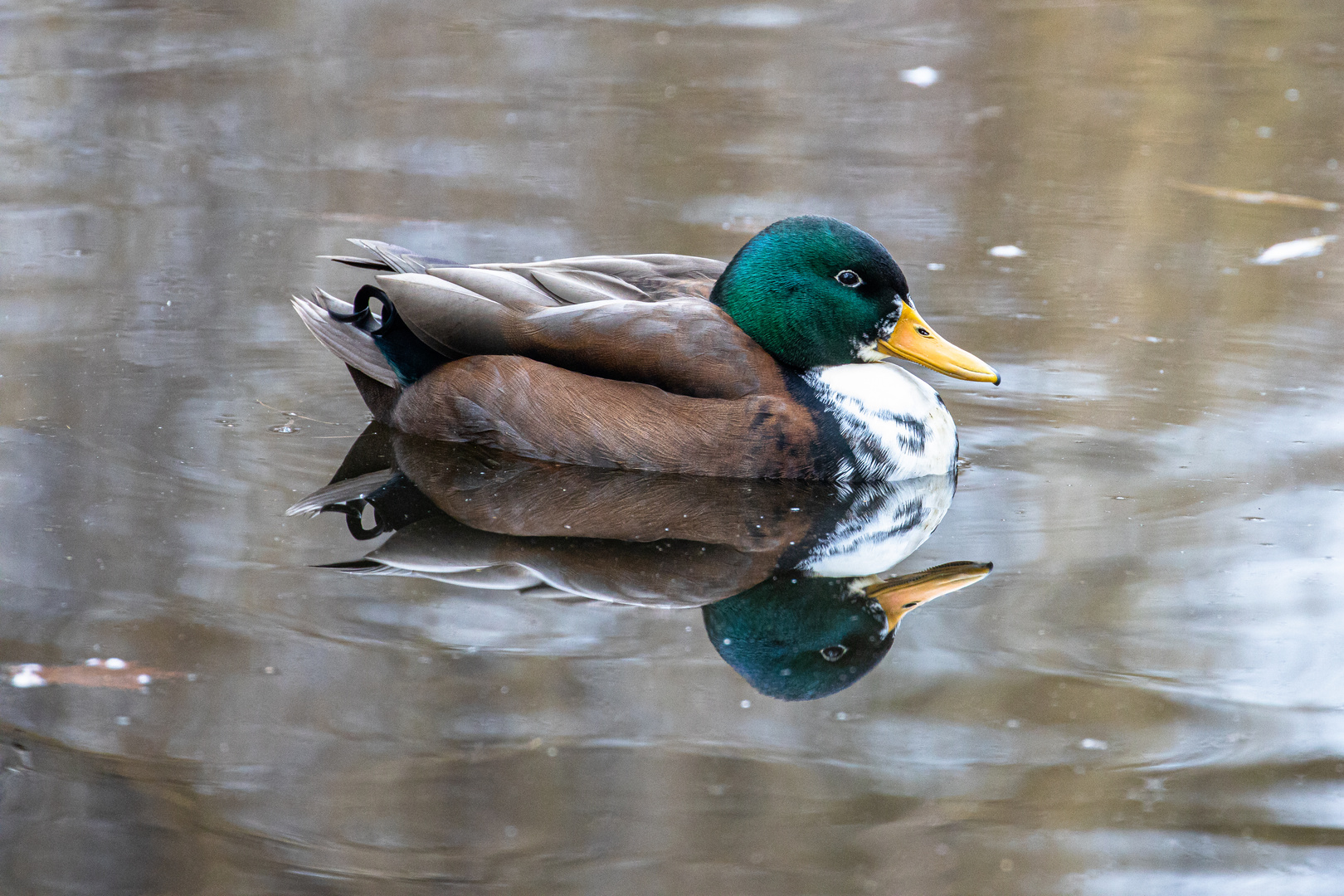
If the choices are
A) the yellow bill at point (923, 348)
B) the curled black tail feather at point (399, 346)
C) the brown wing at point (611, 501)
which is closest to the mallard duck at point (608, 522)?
the brown wing at point (611, 501)

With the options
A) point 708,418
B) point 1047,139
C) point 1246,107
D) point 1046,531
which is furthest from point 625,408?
point 1246,107

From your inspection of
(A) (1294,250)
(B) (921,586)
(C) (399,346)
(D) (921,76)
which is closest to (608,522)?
(B) (921,586)

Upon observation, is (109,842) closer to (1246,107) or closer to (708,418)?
(708,418)

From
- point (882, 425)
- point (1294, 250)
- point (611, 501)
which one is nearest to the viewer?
point (611, 501)

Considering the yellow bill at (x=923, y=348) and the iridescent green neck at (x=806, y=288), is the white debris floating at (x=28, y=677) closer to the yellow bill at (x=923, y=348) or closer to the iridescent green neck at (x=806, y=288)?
the iridescent green neck at (x=806, y=288)

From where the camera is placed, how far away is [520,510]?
5477mm

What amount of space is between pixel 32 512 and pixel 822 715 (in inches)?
108

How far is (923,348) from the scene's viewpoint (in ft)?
19.5

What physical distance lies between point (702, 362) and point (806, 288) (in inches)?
19.4

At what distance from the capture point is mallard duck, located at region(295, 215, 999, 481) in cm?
570

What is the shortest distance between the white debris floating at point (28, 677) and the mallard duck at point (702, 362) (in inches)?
82.5

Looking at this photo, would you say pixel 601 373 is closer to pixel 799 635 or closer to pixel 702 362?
pixel 702 362

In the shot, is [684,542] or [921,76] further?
[921,76]

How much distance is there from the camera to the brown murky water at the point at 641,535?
3.64 metres
